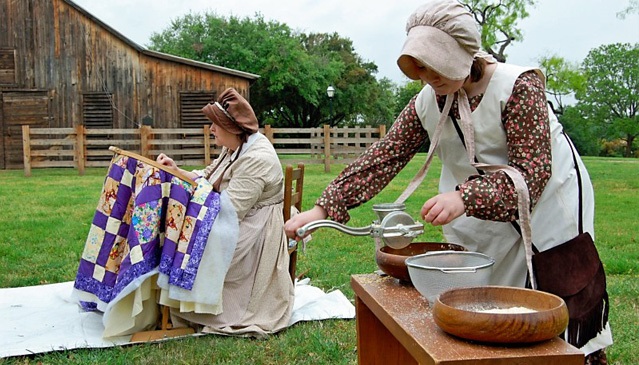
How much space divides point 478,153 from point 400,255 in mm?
338

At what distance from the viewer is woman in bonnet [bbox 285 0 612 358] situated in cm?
152

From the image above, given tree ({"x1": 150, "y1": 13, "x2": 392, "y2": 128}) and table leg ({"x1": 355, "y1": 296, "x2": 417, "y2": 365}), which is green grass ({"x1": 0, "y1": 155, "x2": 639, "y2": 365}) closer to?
table leg ({"x1": 355, "y1": 296, "x2": 417, "y2": 365})

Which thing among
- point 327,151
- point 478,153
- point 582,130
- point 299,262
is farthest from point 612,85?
point 478,153

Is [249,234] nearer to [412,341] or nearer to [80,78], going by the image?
[412,341]

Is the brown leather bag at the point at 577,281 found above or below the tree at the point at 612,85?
below

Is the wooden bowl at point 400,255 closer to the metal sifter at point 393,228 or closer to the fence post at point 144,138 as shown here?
the metal sifter at point 393,228

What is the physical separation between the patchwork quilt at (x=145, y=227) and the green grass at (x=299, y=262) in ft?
1.27

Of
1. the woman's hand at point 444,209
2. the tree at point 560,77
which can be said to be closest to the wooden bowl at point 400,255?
the woman's hand at point 444,209

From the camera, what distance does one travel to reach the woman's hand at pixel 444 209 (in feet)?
4.78

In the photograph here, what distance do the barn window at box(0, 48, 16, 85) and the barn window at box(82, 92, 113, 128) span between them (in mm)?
1709

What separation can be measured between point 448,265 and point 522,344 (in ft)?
1.10

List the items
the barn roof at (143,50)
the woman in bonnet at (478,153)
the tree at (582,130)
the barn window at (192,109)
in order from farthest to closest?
the tree at (582,130), the barn window at (192,109), the barn roof at (143,50), the woman in bonnet at (478,153)

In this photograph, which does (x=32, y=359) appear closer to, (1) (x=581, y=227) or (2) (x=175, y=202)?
(2) (x=175, y=202)

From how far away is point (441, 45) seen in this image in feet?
5.00
